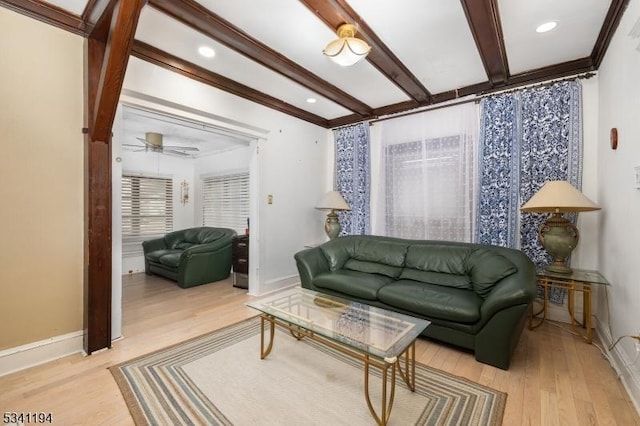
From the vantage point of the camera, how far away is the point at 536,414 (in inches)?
64.1

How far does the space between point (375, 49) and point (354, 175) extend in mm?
2049

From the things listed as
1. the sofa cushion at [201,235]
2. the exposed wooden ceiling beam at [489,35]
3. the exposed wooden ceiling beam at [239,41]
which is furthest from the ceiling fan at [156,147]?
the exposed wooden ceiling beam at [489,35]

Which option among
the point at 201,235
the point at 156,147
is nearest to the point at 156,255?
the point at 201,235

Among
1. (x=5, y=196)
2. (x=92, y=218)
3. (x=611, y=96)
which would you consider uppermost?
(x=611, y=96)

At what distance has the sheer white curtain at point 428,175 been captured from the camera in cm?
337

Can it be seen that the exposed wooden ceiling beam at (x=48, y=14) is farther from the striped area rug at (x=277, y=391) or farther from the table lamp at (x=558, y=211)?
the table lamp at (x=558, y=211)

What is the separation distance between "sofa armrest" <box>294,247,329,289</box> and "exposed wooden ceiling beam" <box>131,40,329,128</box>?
6.77 feet

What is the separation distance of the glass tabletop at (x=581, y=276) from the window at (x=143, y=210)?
6180mm

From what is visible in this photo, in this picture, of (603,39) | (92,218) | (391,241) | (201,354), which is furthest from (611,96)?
(92,218)

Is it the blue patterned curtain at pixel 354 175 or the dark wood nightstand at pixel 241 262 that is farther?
the blue patterned curtain at pixel 354 175

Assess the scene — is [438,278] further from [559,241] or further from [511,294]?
[559,241]

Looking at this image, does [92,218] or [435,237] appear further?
[435,237]

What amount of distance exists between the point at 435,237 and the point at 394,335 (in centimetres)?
212

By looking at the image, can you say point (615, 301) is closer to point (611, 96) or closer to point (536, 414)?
point (536, 414)
